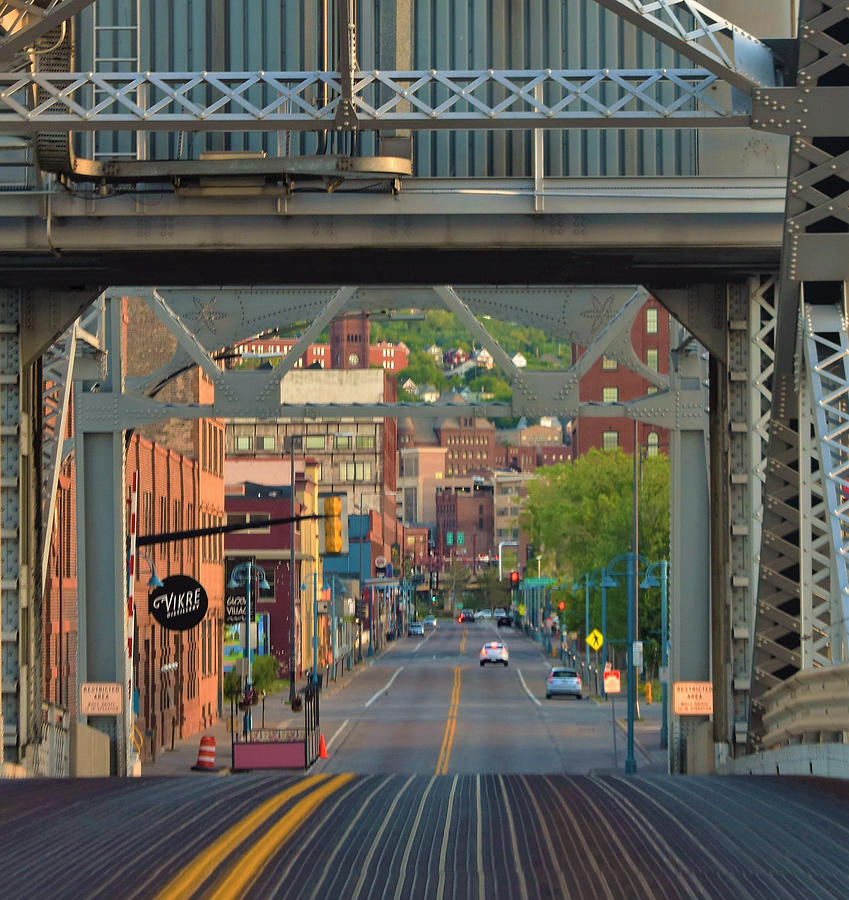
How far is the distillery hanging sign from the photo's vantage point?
37.0 metres

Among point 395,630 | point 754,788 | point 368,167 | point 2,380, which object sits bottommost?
point 395,630

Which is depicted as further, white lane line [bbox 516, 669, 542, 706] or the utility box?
white lane line [bbox 516, 669, 542, 706]

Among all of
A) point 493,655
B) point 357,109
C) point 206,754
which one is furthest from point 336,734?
point 493,655

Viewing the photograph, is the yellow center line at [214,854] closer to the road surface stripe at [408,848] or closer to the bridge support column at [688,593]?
the road surface stripe at [408,848]

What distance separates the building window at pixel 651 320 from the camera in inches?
5832

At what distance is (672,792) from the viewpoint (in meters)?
16.9

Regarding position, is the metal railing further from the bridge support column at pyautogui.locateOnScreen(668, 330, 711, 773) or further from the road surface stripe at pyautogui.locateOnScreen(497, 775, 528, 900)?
the bridge support column at pyautogui.locateOnScreen(668, 330, 711, 773)

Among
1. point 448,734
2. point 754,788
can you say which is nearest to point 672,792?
point 754,788

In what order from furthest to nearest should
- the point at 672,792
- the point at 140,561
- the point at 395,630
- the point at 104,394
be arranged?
1. the point at 395,630
2. the point at 140,561
3. the point at 104,394
4. the point at 672,792

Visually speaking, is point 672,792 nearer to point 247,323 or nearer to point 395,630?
point 247,323

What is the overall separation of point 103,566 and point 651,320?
12252 cm

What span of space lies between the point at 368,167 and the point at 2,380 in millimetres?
6253

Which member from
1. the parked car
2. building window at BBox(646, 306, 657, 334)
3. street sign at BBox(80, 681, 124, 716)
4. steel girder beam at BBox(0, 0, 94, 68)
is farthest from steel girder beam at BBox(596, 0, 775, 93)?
building window at BBox(646, 306, 657, 334)

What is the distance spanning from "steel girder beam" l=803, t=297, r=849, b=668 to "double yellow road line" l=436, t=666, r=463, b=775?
22.6 meters
